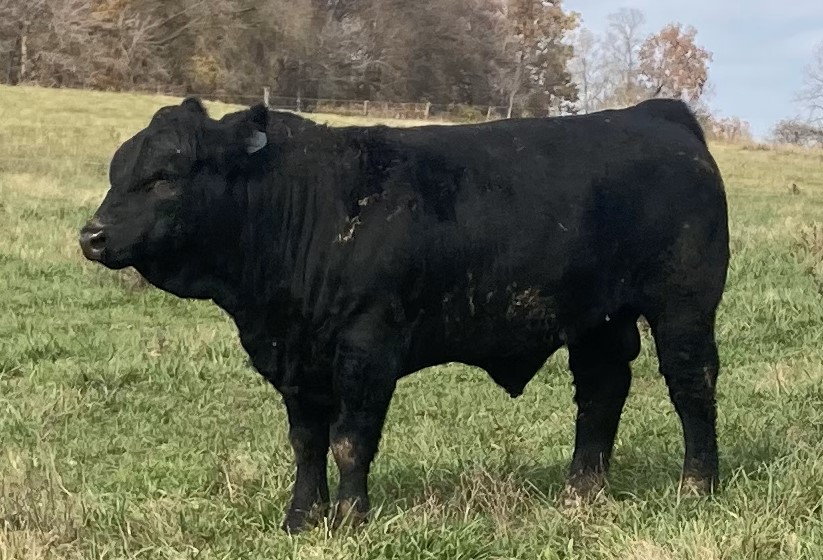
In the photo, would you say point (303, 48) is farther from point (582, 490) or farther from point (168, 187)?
point (168, 187)

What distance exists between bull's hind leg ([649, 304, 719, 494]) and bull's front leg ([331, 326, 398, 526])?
1308 millimetres

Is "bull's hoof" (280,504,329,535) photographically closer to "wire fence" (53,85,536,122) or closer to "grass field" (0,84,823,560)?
"grass field" (0,84,823,560)

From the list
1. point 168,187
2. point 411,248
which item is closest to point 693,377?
point 411,248

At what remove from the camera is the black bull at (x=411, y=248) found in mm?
3914

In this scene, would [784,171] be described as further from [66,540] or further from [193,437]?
[66,540]

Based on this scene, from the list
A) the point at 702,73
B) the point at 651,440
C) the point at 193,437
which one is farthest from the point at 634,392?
the point at 702,73

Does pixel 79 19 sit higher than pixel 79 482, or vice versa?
pixel 79 19

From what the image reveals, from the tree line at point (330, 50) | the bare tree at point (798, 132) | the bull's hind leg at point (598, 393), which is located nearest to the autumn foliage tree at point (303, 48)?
the tree line at point (330, 50)

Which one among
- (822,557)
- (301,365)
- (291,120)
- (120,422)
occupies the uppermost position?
(291,120)

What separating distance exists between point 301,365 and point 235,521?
2.67 feet

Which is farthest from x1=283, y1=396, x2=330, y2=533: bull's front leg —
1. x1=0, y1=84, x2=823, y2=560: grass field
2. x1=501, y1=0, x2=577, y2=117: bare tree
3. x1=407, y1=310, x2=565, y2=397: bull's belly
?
x1=501, y1=0, x2=577, y2=117: bare tree

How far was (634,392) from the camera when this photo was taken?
7277 millimetres

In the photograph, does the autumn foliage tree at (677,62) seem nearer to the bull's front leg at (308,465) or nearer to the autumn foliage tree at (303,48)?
the autumn foliage tree at (303,48)

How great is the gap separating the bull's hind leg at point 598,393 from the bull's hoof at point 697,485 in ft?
1.32
